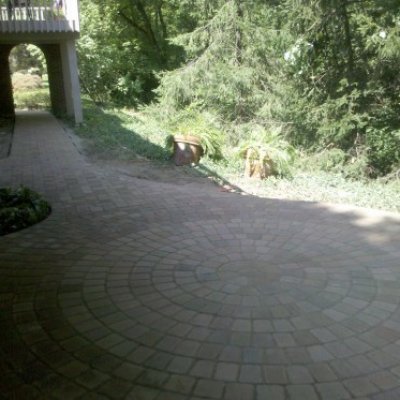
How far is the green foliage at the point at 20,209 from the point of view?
464cm

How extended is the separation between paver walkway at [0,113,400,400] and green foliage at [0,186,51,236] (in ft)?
0.49

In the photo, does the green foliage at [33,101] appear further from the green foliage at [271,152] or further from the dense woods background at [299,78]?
the green foliage at [271,152]

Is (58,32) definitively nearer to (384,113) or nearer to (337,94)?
(337,94)

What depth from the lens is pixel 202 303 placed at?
10.0 feet

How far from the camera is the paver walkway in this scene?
2301 millimetres

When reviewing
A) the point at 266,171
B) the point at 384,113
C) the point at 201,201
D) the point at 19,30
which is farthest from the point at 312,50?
the point at 19,30

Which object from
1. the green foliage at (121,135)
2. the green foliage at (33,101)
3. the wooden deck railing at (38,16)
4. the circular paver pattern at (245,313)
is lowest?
the circular paver pattern at (245,313)

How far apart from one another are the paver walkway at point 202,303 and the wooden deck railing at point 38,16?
8187 millimetres

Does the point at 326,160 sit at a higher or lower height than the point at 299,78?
lower

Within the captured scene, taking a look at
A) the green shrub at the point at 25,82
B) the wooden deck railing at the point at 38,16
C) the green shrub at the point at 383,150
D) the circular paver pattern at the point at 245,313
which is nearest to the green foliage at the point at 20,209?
the circular paver pattern at the point at 245,313

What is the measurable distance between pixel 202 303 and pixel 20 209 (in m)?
2.72

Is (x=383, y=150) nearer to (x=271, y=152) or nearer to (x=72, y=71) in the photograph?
(x=271, y=152)

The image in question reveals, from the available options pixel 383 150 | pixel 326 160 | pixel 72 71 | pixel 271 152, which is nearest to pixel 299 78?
pixel 326 160

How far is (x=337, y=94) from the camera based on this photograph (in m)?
7.93
